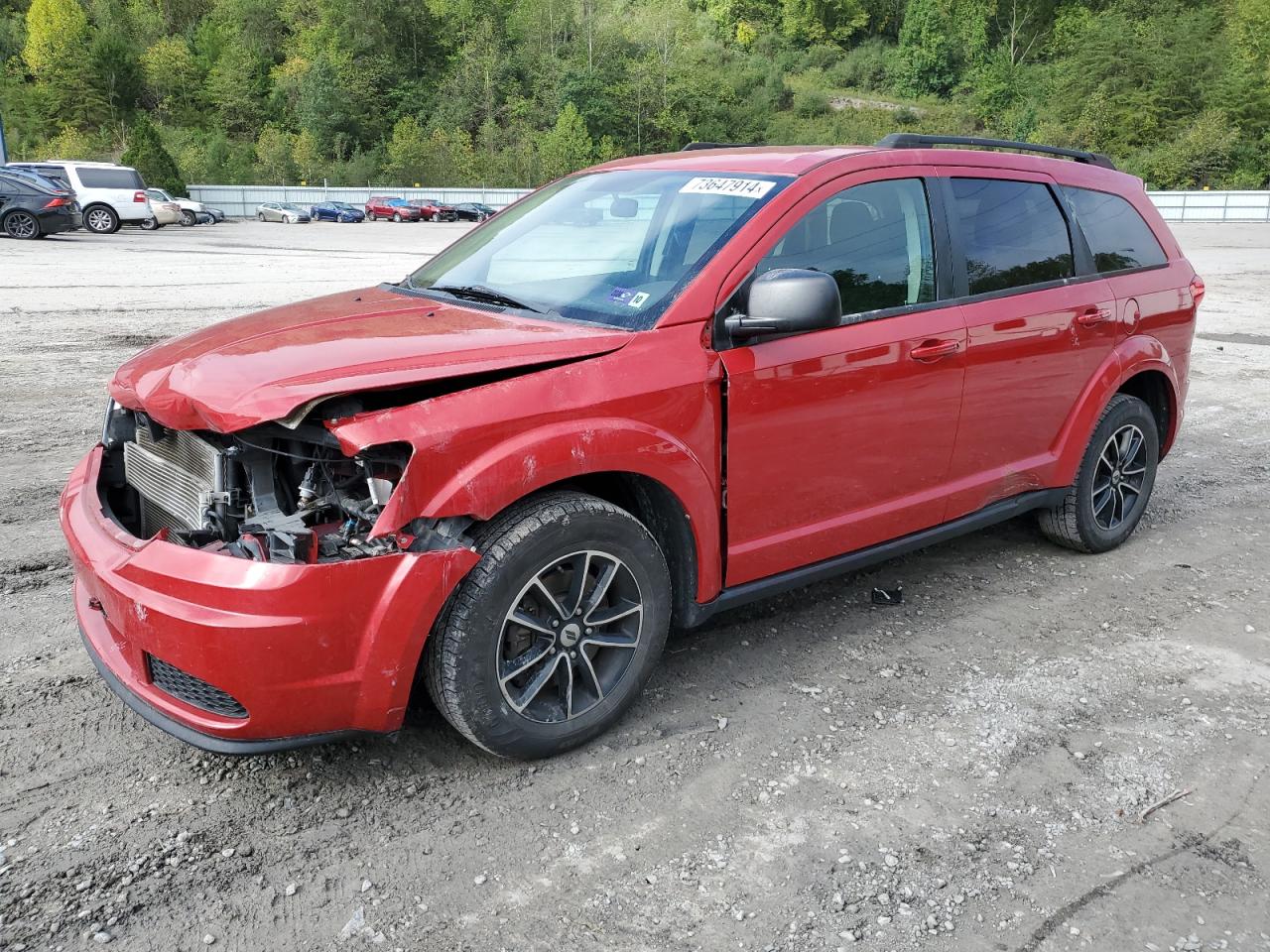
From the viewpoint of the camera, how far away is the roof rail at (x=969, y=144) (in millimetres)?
4148

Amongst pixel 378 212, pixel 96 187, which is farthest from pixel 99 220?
pixel 378 212

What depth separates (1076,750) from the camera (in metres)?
3.28

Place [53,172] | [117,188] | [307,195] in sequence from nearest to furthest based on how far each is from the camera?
[53,172] → [117,188] → [307,195]

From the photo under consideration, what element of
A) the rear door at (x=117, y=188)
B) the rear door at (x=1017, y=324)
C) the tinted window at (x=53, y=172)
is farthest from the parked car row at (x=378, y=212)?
the rear door at (x=1017, y=324)

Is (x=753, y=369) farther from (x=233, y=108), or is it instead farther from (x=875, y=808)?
(x=233, y=108)

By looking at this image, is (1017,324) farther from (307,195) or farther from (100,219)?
(307,195)

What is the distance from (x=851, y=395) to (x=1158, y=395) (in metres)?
2.43

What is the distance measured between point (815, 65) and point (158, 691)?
136 m

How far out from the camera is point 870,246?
3.78 m

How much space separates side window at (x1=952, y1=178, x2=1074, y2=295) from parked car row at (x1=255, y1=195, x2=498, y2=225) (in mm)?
47738

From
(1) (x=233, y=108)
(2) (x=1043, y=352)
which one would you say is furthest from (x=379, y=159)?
(2) (x=1043, y=352)

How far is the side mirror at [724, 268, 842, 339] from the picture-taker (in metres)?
3.17

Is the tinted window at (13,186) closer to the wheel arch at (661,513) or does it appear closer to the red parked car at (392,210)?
the wheel arch at (661,513)

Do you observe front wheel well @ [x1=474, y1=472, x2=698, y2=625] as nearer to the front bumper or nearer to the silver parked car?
the front bumper
